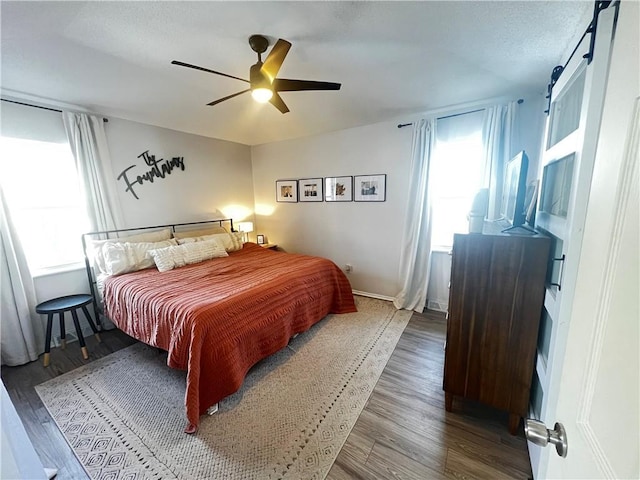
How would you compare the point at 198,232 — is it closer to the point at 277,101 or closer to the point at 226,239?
the point at 226,239

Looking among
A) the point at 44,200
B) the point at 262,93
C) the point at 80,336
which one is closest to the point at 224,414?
the point at 80,336

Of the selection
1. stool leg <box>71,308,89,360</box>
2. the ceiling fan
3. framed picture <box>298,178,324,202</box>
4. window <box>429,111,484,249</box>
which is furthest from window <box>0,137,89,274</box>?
window <box>429,111,484,249</box>

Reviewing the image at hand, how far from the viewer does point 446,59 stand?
196 centimetres

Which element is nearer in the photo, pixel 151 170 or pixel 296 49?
pixel 296 49

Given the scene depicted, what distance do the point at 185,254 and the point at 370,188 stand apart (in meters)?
2.52

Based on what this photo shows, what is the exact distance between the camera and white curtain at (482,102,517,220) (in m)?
2.54

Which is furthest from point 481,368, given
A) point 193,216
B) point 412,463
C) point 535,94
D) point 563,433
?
point 193,216

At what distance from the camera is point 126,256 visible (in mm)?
2756

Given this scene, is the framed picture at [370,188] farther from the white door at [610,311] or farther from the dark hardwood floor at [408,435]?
the white door at [610,311]

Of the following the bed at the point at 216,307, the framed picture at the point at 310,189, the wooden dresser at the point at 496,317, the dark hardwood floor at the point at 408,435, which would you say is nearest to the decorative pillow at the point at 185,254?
the bed at the point at 216,307

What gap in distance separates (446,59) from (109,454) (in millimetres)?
3484

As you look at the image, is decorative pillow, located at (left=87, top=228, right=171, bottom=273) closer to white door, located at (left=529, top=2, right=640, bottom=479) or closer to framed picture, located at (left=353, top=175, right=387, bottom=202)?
framed picture, located at (left=353, top=175, right=387, bottom=202)

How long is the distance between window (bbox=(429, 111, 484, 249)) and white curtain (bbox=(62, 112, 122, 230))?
377 cm

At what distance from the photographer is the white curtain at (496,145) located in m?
2.54
